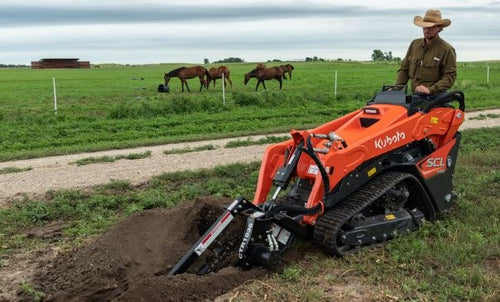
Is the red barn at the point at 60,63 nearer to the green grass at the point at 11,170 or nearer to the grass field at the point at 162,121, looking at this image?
the grass field at the point at 162,121

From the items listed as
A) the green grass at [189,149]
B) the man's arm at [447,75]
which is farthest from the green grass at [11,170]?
the man's arm at [447,75]

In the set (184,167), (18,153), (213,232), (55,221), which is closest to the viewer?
(213,232)

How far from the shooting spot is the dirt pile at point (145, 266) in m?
4.69

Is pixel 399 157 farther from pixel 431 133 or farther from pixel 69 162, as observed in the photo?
pixel 69 162

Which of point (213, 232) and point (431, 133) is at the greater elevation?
point (431, 133)

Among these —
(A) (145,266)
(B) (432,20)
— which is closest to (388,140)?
(B) (432,20)

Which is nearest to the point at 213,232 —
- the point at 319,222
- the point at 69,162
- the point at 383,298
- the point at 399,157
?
the point at 319,222

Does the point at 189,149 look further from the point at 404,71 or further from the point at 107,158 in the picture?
the point at 404,71

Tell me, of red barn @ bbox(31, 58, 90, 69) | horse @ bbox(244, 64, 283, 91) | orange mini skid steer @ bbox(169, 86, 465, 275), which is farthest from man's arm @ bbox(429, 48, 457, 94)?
red barn @ bbox(31, 58, 90, 69)

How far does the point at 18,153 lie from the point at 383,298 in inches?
390

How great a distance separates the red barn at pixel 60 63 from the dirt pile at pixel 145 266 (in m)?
91.3

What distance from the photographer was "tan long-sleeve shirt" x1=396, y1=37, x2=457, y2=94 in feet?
22.5

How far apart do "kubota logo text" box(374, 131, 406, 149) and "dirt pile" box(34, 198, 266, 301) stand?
5.44 ft

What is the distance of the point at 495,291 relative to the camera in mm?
4707
